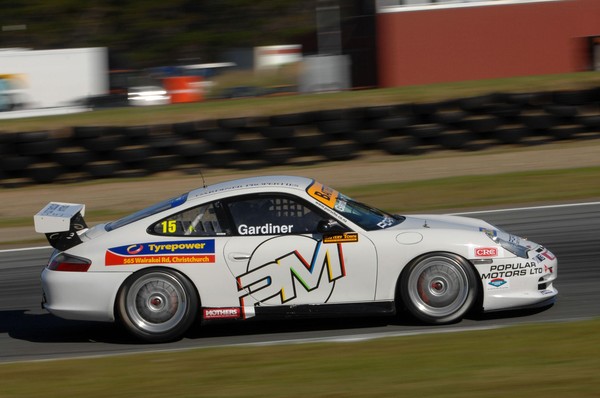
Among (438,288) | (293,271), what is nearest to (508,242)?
(438,288)

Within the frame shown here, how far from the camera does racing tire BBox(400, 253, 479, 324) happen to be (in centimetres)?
655

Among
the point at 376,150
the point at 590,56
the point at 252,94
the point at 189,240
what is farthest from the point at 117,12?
the point at 189,240

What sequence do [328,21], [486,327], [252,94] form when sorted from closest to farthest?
[486,327]
[252,94]
[328,21]

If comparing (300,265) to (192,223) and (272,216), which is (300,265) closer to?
(272,216)

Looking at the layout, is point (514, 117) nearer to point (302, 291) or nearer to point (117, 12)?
point (302, 291)

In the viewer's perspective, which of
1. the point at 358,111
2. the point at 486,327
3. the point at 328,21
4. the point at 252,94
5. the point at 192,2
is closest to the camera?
the point at 486,327

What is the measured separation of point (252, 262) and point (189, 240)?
513 millimetres

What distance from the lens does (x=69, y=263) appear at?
6.84m

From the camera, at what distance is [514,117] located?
601 inches

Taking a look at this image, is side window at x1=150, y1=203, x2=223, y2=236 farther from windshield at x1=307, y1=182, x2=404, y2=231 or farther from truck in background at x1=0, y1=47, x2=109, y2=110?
truck in background at x1=0, y1=47, x2=109, y2=110

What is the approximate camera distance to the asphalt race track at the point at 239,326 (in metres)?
6.67

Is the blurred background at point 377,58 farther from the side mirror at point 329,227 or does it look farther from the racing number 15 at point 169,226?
the side mirror at point 329,227

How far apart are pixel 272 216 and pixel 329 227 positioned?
44 centimetres

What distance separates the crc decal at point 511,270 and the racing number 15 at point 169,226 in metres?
2.30
